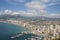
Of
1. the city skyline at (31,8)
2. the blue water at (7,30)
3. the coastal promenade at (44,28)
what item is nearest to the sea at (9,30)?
the blue water at (7,30)

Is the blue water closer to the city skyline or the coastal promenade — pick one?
the coastal promenade

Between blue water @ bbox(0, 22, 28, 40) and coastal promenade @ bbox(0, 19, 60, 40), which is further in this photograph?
coastal promenade @ bbox(0, 19, 60, 40)

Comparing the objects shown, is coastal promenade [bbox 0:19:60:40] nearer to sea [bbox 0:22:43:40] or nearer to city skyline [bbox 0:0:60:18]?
sea [bbox 0:22:43:40]

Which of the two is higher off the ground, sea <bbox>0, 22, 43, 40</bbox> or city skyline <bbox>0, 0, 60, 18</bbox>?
city skyline <bbox>0, 0, 60, 18</bbox>

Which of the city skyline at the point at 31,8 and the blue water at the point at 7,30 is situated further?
the city skyline at the point at 31,8

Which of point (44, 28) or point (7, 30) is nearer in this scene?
point (7, 30)

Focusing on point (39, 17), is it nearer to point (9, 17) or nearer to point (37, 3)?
point (37, 3)

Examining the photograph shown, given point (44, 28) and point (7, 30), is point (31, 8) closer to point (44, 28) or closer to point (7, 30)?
point (44, 28)

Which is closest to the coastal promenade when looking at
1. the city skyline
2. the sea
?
the sea

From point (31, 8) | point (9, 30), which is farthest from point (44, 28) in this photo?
point (9, 30)

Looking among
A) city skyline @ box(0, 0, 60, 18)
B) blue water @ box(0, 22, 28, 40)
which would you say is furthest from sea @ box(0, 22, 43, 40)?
city skyline @ box(0, 0, 60, 18)

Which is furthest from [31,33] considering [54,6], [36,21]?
[54,6]

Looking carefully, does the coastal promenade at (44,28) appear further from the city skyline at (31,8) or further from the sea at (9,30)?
the city skyline at (31,8)
